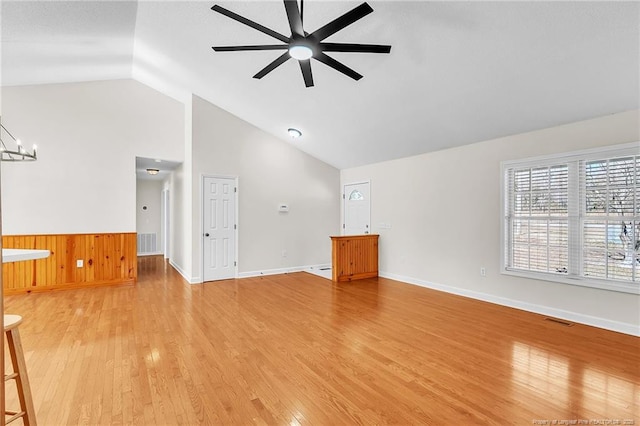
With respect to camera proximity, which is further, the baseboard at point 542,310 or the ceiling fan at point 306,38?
the baseboard at point 542,310

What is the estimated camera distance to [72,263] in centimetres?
554

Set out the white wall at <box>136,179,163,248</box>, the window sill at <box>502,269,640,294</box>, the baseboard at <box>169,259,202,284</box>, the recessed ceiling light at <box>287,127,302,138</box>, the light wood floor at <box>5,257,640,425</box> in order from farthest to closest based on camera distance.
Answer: the white wall at <box>136,179,163,248</box>, the recessed ceiling light at <box>287,127,302,138</box>, the baseboard at <box>169,259,202,284</box>, the window sill at <box>502,269,640,294</box>, the light wood floor at <box>5,257,640,425</box>

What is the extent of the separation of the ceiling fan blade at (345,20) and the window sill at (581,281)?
3868 mm

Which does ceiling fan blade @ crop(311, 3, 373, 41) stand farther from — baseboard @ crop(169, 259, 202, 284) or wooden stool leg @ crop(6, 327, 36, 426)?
baseboard @ crop(169, 259, 202, 284)

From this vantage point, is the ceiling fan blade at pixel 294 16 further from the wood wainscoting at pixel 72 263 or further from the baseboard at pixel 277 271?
the wood wainscoting at pixel 72 263

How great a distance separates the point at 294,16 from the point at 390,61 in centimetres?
171

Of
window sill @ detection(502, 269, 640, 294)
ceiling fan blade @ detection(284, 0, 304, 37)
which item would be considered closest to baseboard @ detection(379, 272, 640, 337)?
window sill @ detection(502, 269, 640, 294)

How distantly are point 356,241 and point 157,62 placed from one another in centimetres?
458

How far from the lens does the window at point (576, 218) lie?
352cm

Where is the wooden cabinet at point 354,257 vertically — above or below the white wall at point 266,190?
below

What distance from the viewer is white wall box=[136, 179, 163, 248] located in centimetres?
949

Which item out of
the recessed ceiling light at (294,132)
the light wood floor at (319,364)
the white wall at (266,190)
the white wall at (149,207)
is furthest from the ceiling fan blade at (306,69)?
the white wall at (149,207)

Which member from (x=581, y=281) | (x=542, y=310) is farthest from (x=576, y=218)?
(x=542, y=310)

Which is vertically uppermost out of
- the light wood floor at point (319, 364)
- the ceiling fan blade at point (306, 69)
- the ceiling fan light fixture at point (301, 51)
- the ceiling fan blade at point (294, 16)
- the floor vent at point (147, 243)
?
the ceiling fan blade at point (294, 16)
